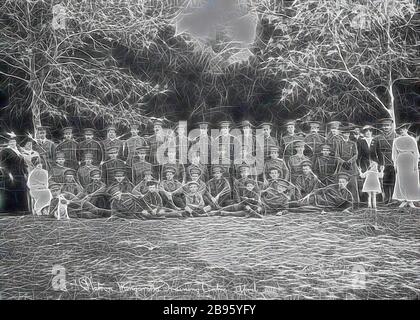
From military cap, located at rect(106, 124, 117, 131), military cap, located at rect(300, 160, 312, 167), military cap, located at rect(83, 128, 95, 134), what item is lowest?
military cap, located at rect(300, 160, 312, 167)

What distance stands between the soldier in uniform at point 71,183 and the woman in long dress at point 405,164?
10.5 ft

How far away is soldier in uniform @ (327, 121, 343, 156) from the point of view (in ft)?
12.2

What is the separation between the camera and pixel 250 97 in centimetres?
371

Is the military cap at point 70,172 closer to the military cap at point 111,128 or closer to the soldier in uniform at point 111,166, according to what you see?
the soldier in uniform at point 111,166

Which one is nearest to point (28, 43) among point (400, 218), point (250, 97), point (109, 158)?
point (109, 158)

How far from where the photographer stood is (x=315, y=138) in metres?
3.72

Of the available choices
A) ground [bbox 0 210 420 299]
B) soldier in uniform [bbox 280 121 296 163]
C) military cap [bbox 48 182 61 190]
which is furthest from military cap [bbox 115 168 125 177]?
soldier in uniform [bbox 280 121 296 163]

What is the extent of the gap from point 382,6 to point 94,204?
352 cm

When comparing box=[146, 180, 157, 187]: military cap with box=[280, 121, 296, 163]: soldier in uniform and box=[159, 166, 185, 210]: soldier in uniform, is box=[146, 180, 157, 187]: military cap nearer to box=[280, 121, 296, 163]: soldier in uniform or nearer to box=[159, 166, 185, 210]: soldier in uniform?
box=[159, 166, 185, 210]: soldier in uniform

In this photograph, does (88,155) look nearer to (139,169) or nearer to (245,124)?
(139,169)

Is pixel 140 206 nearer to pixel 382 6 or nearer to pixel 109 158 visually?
pixel 109 158

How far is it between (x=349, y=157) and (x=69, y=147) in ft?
9.24

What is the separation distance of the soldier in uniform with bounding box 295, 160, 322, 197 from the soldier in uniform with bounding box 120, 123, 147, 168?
63.1 inches

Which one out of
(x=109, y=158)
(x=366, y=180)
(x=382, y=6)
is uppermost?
(x=382, y=6)
